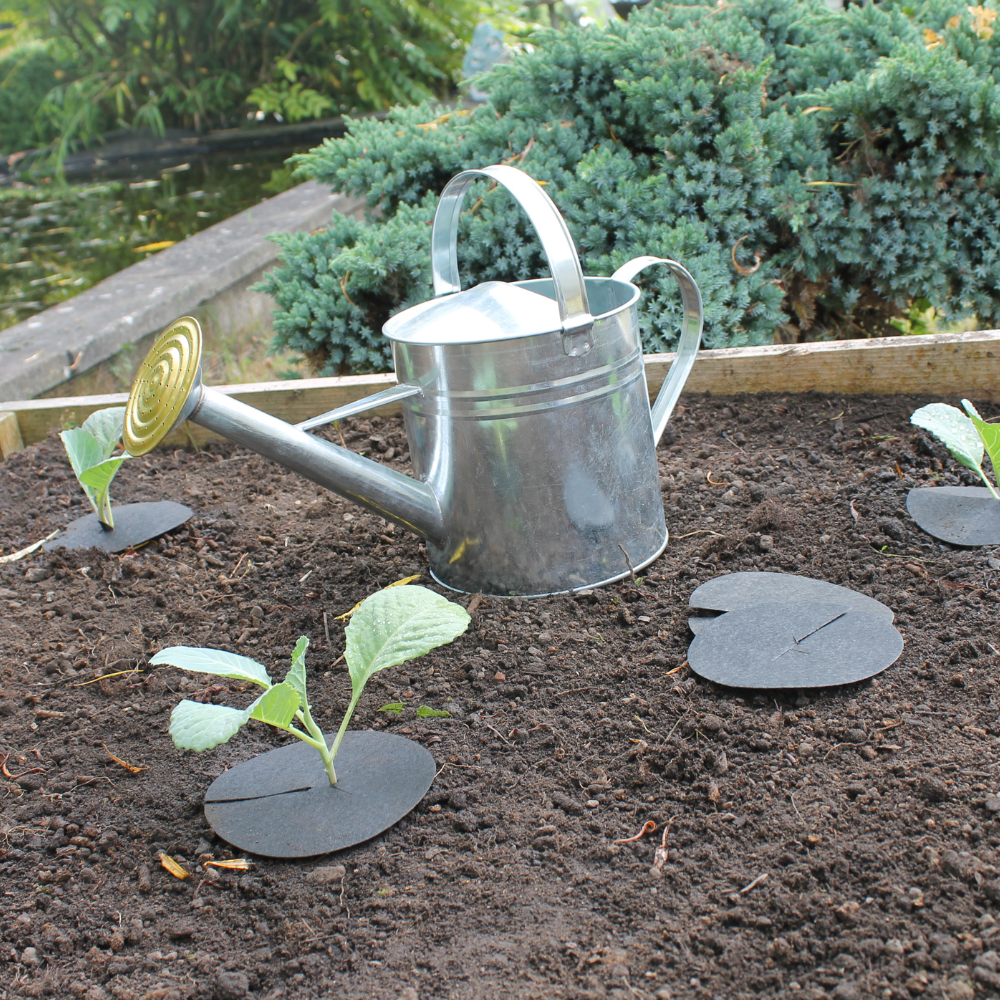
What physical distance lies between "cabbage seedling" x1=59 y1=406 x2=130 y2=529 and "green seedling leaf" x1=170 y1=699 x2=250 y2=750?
948mm

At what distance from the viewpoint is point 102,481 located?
6.52ft

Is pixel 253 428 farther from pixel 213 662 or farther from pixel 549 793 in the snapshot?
pixel 549 793

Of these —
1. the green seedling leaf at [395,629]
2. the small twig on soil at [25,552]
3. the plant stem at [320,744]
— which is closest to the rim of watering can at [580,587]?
the green seedling leaf at [395,629]

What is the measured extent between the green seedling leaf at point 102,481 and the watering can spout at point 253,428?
32cm

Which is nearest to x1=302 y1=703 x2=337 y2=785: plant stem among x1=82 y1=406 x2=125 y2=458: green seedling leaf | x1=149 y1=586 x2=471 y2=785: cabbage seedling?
x1=149 y1=586 x2=471 y2=785: cabbage seedling

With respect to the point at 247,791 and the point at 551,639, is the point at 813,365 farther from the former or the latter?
the point at 247,791

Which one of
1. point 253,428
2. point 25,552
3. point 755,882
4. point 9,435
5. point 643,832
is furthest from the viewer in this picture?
point 9,435

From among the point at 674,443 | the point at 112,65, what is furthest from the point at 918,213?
the point at 112,65

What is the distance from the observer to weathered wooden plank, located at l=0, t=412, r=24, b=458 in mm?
2662

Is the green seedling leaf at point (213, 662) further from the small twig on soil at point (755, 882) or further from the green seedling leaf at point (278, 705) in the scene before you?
the small twig on soil at point (755, 882)

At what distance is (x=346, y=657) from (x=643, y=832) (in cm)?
49

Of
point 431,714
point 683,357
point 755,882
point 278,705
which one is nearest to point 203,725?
point 278,705

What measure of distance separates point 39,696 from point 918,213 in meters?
2.64

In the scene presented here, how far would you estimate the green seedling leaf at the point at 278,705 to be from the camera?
1143 mm
